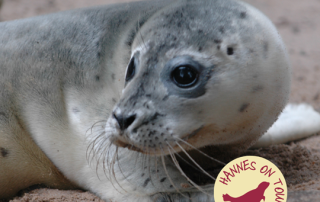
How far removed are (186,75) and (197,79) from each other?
0.06m

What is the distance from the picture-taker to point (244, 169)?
7.11 feet

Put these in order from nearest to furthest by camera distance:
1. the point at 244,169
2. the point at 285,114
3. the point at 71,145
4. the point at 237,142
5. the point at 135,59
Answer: the point at 244,169
the point at 135,59
the point at 237,142
the point at 71,145
the point at 285,114

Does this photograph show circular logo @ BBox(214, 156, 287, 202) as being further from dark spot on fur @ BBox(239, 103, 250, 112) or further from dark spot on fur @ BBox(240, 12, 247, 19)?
dark spot on fur @ BBox(240, 12, 247, 19)

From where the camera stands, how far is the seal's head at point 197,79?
2.10m

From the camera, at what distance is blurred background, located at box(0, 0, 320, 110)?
5.20m

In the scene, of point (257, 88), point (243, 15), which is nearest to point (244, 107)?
point (257, 88)

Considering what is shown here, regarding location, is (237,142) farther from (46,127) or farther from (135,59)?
(46,127)

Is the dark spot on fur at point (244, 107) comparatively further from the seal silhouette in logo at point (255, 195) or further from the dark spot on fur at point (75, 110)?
the dark spot on fur at point (75, 110)

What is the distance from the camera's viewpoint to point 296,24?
7.36 meters

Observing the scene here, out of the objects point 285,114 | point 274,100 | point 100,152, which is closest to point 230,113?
point 274,100

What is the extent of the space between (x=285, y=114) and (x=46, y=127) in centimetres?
249

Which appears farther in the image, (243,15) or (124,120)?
(243,15)

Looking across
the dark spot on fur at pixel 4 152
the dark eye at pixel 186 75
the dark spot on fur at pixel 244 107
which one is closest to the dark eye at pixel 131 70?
the dark eye at pixel 186 75

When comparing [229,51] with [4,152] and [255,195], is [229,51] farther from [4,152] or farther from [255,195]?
[4,152]
